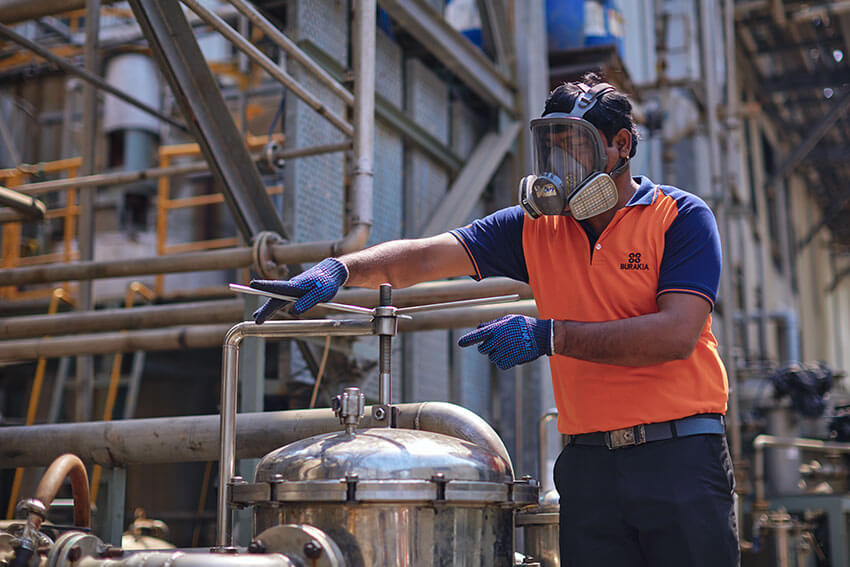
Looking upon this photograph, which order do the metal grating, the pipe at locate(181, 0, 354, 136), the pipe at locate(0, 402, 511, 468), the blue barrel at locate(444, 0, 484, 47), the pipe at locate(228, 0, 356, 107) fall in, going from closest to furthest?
the pipe at locate(0, 402, 511, 468)
the pipe at locate(181, 0, 354, 136)
the pipe at locate(228, 0, 356, 107)
the blue barrel at locate(444, 0, 484, 47)
the metal grating

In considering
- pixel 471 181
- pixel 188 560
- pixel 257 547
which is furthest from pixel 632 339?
pixel 471 181

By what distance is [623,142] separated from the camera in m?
2.41

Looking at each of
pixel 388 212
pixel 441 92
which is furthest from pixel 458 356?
pixel 441 92

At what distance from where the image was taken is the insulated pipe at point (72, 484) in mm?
2283

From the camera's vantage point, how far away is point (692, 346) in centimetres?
218

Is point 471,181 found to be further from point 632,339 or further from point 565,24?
point 632,339

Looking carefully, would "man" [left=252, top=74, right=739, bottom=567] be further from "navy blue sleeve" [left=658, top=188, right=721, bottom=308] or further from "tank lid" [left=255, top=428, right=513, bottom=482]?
"tank lid" [left=255, top=428, right=513, bottom=482]

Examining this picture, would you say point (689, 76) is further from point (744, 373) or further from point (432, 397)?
point (432, 397)

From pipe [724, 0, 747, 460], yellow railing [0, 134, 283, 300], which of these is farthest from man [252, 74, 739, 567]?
pipe [724, 0, 747, 460]

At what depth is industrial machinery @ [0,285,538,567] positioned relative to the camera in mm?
2010

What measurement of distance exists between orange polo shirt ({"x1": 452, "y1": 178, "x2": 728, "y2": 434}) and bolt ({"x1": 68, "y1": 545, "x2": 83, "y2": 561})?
1.14 meters

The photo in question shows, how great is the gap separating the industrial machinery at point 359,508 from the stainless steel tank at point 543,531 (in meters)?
0.49

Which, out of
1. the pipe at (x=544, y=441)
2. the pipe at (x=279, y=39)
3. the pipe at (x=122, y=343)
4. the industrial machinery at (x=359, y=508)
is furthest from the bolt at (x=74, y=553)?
the pipe at (x=122, y=343)

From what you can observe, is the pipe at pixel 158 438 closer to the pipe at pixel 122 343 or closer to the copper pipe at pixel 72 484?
the copper pipe at pixel 72 484
